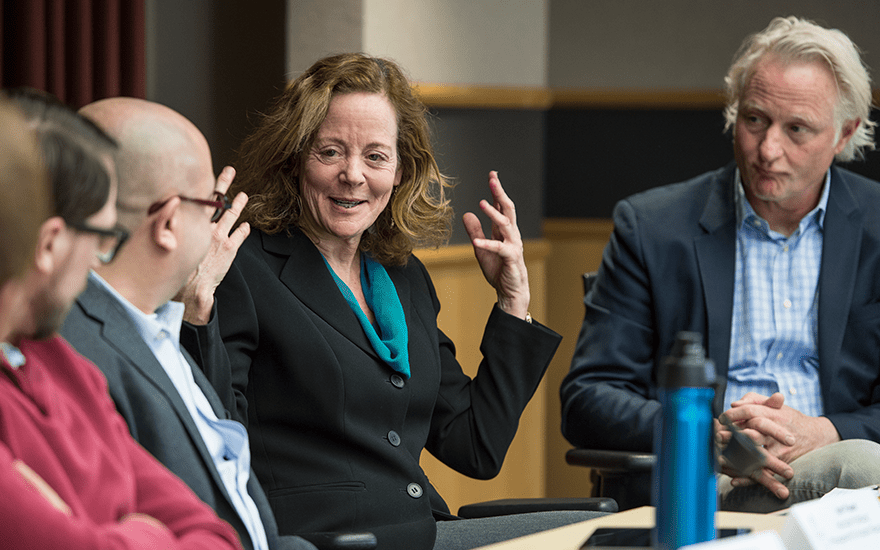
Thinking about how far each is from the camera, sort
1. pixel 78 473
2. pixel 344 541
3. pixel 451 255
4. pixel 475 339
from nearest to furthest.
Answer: pixel 78 473
pixel 344 541
pixel 451 255
pixel 475 339

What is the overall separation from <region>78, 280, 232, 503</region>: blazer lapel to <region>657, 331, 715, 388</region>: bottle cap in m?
0.61

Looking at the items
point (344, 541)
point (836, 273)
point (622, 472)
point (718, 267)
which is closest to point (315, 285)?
point (344, 541)

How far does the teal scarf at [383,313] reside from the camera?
1.93 m

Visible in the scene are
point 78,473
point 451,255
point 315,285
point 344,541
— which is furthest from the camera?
point 451,255

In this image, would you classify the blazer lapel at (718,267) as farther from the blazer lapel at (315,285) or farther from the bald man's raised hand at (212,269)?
the bald man's raised hand at (212,269)

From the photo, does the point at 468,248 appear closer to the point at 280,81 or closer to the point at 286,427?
the point at 280,81

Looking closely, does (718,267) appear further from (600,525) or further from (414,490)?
(600,525)

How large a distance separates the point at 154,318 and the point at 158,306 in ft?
0.06

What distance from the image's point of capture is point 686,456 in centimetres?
103

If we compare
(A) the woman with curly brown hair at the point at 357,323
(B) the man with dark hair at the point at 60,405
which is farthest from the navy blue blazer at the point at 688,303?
(B) the man with dark hair at the point at 60,405

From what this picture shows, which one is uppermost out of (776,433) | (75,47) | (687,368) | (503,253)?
(75,47)

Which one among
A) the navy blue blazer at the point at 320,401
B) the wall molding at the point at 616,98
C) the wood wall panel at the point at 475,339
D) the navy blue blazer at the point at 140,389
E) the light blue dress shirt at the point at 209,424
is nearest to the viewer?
the navy blue blazer at the point at 140,389

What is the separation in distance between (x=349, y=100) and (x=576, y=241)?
9.09 feet

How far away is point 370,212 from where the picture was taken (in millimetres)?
2012
